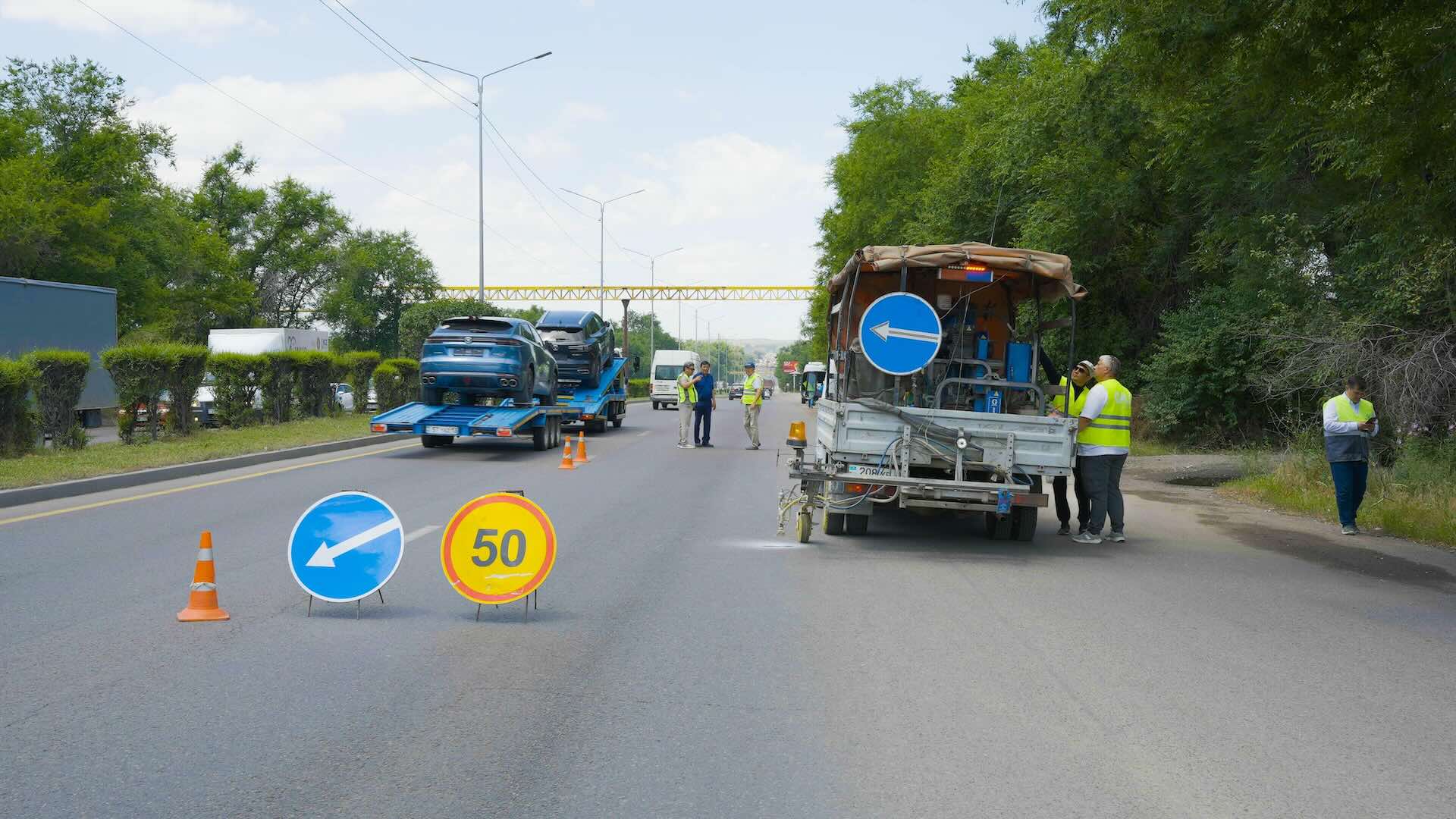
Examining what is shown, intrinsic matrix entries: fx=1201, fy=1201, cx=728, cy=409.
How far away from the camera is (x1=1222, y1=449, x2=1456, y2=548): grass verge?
12.6 m

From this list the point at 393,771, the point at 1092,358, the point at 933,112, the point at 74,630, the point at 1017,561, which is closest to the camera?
the point at 393,771

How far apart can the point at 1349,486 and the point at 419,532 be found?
960 centimetres

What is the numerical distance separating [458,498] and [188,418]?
32.2 ft

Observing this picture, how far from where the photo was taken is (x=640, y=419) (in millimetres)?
39688

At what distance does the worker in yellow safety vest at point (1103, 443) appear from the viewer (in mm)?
11711

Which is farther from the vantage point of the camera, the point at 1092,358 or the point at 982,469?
the point at 1092,358

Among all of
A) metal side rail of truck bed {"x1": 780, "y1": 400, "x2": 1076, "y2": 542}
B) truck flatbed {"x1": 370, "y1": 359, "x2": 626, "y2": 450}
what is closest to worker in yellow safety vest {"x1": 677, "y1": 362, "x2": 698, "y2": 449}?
truck flatbed {"x1": 370, "y1": 359, "x2": 626, "y2": 450}

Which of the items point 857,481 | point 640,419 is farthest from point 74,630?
point 640,419

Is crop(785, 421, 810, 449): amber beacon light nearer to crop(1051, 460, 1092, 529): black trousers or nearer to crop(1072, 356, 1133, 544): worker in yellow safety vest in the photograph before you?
crop(1051, 460, 1092, 529): black trousers

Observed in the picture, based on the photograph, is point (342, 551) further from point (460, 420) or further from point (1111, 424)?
point (460, 420)

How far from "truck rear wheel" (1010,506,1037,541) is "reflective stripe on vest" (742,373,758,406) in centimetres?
1309

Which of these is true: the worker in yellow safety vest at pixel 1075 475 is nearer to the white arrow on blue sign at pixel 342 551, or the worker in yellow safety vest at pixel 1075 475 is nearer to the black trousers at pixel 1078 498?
the black trousers at pixel 1078 498

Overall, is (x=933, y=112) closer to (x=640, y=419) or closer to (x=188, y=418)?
(x=640, y=419)

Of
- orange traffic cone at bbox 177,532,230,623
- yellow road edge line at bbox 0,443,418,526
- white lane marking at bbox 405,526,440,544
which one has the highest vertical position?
orange traffic cone at bbox 177,532,230,623
